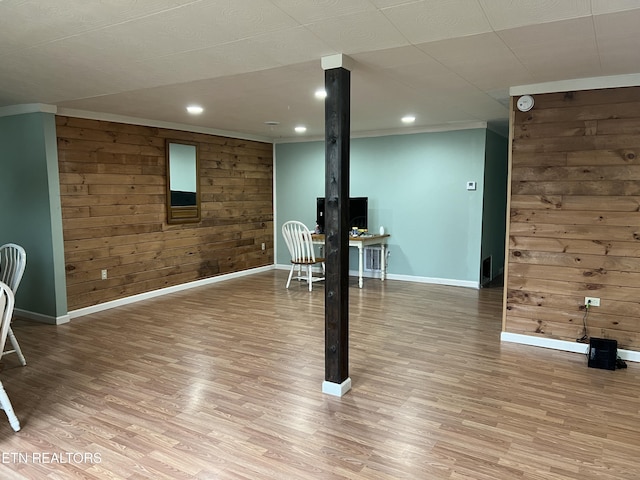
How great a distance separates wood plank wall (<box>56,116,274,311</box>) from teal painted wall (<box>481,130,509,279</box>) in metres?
3.62

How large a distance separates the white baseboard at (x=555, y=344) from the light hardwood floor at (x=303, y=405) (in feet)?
0.36

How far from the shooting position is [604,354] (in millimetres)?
3543

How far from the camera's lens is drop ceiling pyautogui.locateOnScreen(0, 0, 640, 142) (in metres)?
2.25

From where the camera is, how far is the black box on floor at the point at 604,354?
353 cm

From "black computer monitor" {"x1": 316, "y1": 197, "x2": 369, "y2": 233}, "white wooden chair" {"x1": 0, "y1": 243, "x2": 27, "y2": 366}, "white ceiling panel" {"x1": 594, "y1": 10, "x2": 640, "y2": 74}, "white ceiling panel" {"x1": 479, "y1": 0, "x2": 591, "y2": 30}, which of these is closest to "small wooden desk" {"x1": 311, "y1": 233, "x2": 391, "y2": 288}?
"black computer monitor" {"x1": 316, "y1": 197, "x2": 369, "y2": 233}

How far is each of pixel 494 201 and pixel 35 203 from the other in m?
5.98

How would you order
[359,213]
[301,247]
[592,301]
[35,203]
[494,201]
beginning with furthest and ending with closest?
[359,213], [494,201], [301,247], [35,203], [592,301]

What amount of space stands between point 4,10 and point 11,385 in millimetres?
2492

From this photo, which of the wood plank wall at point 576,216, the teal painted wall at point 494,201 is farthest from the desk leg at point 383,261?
the wood plank wall at point 576,216

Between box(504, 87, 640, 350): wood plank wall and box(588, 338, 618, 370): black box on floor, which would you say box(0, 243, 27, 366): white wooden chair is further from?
box(588, 338, 618, 370): black box on floor

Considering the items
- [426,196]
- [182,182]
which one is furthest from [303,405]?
[426,196]

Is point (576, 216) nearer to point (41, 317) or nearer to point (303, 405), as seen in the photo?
point (303, 405)

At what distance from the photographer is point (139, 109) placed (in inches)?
196

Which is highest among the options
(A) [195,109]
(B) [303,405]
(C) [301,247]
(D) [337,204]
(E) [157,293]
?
(A) [195,109]
